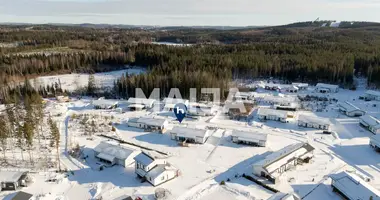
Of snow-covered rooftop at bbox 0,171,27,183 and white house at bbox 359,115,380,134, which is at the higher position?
white house at bbox 359,115,380,134

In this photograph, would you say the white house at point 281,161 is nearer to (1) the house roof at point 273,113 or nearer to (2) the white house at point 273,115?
(2) the white house at point 273,115

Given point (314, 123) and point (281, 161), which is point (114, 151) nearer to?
point (281, 161)

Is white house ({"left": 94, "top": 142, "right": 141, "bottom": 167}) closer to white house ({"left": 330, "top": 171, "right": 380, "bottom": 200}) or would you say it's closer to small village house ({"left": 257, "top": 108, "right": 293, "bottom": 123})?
white house ({"left": 330, "top": 171, "right": 380, "bottom": 200})

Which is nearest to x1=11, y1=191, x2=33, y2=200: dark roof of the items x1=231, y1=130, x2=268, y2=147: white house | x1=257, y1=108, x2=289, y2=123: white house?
x1=231, y1=130, x2=268, y2=147: white house

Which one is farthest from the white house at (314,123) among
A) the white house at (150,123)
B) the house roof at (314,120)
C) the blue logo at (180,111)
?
the white house at (150,123)

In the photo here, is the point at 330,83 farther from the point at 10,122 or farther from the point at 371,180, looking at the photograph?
the point at 10,122

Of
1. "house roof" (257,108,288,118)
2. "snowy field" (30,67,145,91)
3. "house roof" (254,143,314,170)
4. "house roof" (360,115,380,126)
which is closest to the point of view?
"house roof" (254,143,314,170)

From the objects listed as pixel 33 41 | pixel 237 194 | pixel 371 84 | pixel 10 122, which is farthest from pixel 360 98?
pixel 33 41
